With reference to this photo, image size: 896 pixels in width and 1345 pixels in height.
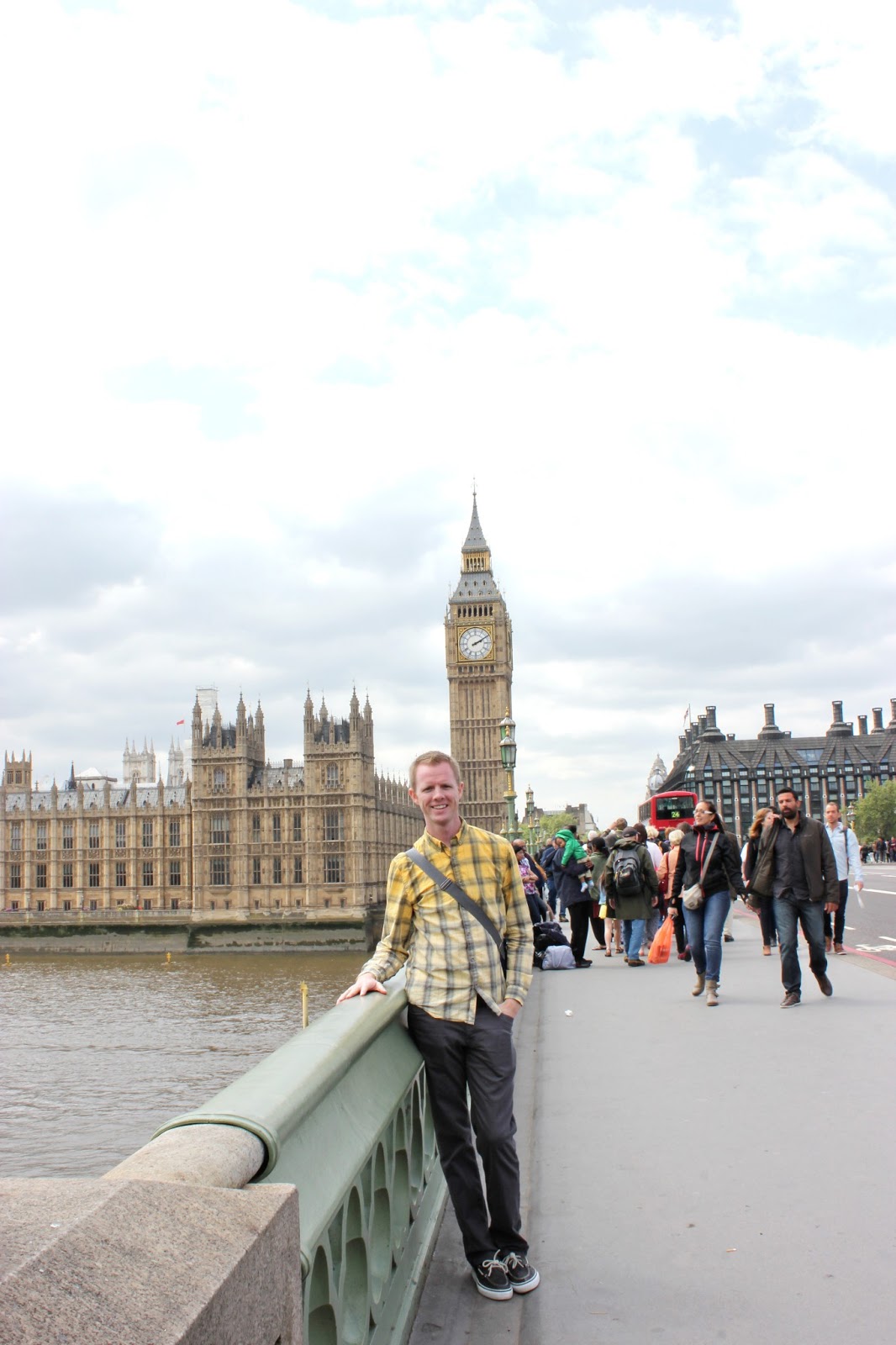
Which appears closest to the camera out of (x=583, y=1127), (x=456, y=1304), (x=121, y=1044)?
(x=456, y=1304)

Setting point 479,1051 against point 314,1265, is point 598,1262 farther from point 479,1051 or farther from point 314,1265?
point 314,1265

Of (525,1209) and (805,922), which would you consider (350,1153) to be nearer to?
(525,1209)

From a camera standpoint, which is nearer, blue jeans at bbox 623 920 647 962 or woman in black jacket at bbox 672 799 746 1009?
woman in black jacket at bbox 672 799 746 1009

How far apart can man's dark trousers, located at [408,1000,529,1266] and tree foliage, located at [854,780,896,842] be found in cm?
9387

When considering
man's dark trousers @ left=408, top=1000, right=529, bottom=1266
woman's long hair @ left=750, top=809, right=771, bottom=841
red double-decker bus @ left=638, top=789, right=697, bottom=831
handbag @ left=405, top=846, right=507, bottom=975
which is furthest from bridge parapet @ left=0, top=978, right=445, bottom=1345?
red double-decker bus @ left=638, top=789, right=697, bottom=831

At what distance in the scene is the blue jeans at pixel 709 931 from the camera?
9.25 metres

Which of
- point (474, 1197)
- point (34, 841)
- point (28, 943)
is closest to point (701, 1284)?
point (474, 1197)

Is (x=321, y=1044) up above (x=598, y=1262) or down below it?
above

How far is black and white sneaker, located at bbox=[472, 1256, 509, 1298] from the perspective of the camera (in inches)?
139

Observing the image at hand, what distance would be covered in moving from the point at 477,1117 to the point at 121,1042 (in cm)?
3443

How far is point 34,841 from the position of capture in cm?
8338

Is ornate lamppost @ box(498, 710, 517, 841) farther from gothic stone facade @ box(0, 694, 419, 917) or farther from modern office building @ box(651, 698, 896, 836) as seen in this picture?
modern office building @ box(651, 698, 896, 836)

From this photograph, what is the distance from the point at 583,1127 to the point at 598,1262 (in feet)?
5.67

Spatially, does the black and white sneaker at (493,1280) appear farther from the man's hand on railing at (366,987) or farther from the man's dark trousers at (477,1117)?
the man's hand on railing at (366,987)
